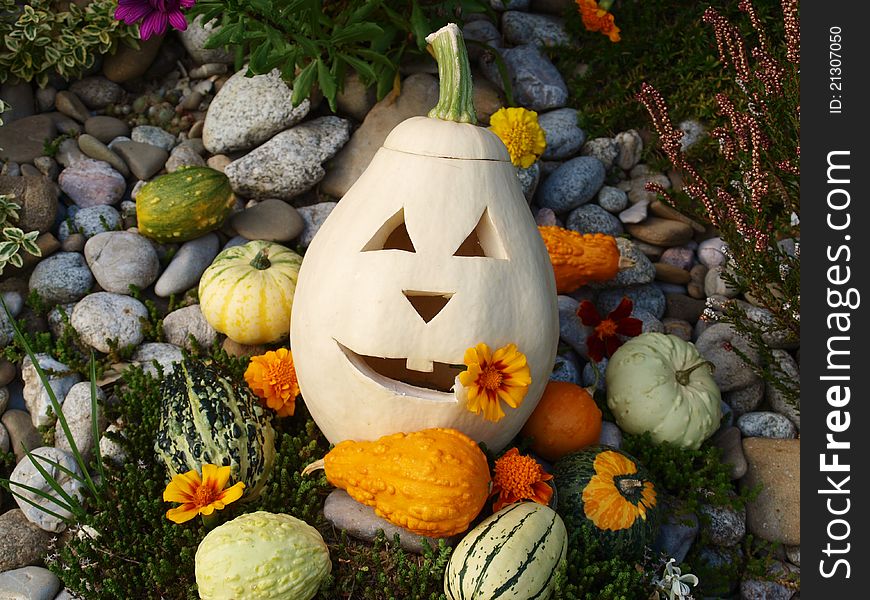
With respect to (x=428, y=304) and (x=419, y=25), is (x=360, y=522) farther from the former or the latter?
(x=419, y=25)

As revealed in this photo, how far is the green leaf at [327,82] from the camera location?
3.78 m

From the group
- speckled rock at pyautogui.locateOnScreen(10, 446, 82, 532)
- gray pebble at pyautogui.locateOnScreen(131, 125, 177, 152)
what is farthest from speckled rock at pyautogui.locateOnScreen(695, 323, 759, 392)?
gray pebble at pyautogui.locateOnScreen(131, 125, 177, 152)

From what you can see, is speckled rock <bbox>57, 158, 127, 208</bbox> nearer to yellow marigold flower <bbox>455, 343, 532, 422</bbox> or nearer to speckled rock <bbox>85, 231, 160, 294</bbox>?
speckled rock <bbox>85, 231, 160, 294</bbox>

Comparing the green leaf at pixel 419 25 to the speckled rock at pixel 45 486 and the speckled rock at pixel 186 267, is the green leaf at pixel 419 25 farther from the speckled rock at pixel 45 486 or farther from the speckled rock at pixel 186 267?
the speckled rock at pixel 45 486

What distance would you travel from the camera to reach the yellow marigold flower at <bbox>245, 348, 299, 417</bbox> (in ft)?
10.3

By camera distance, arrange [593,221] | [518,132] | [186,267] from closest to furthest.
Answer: [518,132], [186,267], [593,221]

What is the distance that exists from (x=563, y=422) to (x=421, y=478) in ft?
2.92

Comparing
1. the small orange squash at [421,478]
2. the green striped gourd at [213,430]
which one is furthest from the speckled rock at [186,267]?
the small orange squash at [421,478]

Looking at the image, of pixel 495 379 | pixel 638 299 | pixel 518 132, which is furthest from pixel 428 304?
pixel 638 299

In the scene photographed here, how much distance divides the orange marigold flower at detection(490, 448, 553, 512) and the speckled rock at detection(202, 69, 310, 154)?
250cm

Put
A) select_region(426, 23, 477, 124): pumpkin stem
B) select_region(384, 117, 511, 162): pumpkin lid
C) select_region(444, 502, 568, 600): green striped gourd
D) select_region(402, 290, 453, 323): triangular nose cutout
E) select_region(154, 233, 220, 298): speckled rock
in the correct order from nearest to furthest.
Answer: select_region(444, 502, 568, 600): green striped gourd, select_region(384, 117, 511, 162): pumpkin lid, select_region(426, 23, 477, 124): pumpkin stem, select_region(402, 290, 453, 323): triangular nose cutout, select_region(154, 233, 220, 298): speckled rock

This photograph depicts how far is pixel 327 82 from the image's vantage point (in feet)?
12.5

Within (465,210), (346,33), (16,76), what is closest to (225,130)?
(346,33)

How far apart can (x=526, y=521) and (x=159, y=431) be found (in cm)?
149
